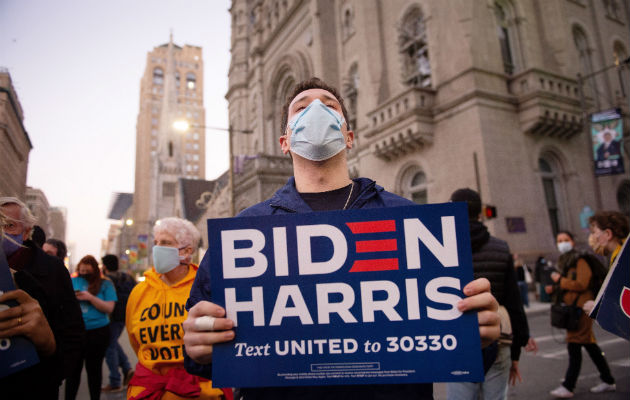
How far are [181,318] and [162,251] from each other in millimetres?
701

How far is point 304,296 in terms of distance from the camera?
1570 mm

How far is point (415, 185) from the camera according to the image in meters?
18.7

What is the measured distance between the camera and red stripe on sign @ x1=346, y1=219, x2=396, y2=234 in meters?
1.59

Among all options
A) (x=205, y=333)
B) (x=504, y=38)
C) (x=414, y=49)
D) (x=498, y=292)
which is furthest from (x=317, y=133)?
(x=504, y=38)

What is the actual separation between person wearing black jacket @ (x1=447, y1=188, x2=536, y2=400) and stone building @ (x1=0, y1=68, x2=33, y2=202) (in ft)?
11.9

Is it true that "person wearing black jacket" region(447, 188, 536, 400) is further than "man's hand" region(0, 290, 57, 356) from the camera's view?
Yes

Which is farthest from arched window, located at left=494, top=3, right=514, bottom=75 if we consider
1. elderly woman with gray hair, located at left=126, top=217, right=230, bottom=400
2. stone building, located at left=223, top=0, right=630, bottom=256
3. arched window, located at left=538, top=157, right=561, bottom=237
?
elderly woman with gray hair, located at left=126, top=217, right=230, bottom=400

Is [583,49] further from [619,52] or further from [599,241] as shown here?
[599,241]

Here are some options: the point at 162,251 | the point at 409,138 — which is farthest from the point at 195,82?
the point at 162,251

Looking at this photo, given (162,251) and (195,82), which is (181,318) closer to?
(162,251)

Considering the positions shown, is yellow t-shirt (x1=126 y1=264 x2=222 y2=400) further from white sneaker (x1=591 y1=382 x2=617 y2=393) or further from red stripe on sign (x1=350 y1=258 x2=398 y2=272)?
white sneaker (x1=591 y1=382 x2=617 y2=393)

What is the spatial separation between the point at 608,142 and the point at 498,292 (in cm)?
1625

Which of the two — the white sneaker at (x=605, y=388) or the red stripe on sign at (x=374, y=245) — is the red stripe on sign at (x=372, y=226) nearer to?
the red stripe on sign at (x=374, y=245)

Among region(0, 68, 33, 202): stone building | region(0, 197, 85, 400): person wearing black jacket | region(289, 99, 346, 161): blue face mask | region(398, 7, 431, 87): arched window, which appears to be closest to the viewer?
region(289, 99, 346, 161): blue face mask
